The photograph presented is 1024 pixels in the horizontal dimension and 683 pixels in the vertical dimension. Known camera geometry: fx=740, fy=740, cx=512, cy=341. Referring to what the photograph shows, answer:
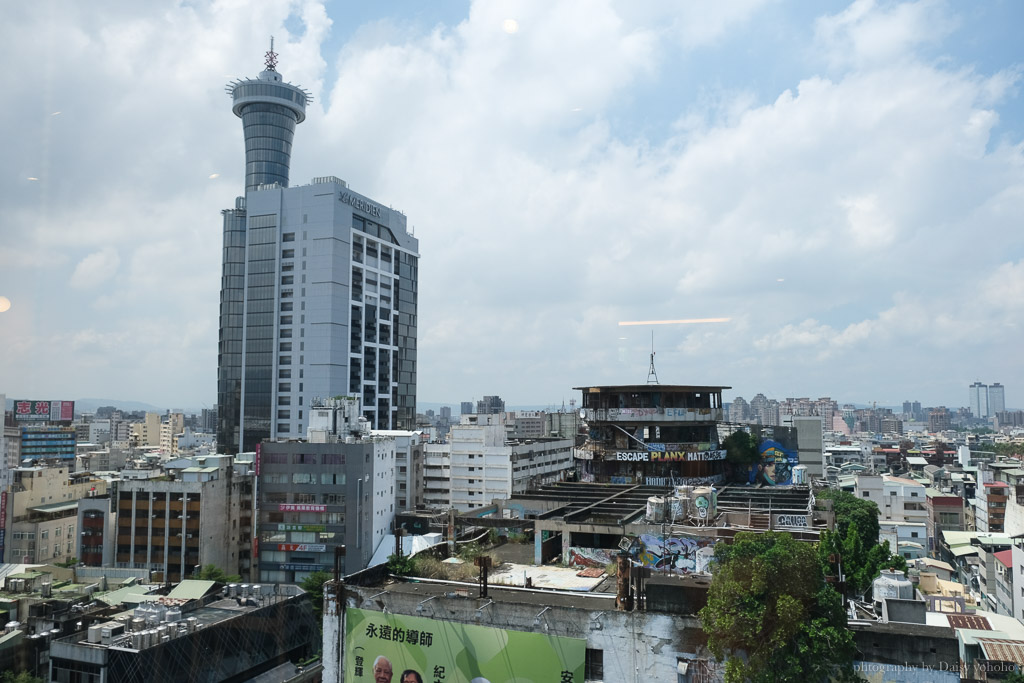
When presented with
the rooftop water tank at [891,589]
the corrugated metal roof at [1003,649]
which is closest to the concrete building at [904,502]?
the corrugated metal roof at [1003,649]

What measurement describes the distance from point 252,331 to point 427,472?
862 inches

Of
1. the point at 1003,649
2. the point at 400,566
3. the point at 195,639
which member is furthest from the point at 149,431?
the point at 1003,649

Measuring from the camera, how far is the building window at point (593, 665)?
1130 centimetres

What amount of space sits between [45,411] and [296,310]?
3816 cm

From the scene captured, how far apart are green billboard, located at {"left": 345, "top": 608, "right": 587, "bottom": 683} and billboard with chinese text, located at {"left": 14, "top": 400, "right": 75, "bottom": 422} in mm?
78856

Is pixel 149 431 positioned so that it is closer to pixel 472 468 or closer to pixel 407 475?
pixel 407 475

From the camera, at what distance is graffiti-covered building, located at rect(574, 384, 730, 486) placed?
36.9 meters

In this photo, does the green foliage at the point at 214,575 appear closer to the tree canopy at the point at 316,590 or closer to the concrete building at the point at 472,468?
the tree canopy at the point at 316,590

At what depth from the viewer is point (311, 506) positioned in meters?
34.5

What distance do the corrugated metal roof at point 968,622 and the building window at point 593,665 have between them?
39.3ft

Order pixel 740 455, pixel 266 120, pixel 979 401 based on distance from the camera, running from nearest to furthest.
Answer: pixel 740 455
pixel 266 120
pixel 979 401

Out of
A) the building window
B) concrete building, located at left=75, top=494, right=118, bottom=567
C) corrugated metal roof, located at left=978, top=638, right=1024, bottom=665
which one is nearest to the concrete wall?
the building window

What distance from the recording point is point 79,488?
4491cm

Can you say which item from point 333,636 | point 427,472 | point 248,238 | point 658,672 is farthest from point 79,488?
point 658,672
